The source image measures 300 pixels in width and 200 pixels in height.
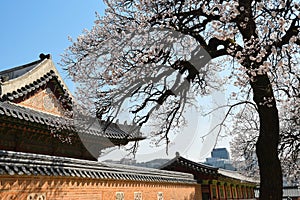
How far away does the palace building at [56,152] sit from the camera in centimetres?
701

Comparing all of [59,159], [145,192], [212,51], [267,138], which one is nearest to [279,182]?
[267,138]

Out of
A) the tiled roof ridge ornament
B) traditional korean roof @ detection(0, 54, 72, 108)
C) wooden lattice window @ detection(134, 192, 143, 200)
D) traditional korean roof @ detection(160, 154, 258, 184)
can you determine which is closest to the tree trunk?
wooden lattice window @ detection(134, 192, 143, 200)

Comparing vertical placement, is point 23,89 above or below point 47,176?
above

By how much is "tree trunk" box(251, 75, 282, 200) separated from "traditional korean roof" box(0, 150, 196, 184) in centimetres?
450

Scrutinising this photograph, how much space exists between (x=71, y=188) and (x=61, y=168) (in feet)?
2.22

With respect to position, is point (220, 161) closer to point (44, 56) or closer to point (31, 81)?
point (44, 56)

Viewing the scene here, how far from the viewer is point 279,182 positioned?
23.8ft

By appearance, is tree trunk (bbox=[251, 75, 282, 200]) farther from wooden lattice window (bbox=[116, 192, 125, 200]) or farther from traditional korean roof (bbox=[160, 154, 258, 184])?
traditional korean roof (bbox=[160, 154, 258, 184])

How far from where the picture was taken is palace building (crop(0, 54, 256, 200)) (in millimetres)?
7012

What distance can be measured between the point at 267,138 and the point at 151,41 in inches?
152

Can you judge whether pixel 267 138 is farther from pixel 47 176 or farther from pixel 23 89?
pixel 23 89

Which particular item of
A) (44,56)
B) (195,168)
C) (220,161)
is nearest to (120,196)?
(44,56)

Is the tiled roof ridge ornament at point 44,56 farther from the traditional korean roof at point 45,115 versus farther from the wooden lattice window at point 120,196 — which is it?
the wooden lattice window at point 120,196

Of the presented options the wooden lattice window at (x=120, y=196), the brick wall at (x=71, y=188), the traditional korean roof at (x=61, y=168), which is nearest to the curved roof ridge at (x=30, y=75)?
the traditional korean roof at (x=61, y=168)
